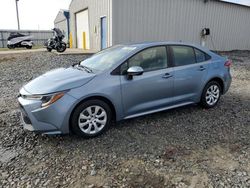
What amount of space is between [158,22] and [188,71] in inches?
377

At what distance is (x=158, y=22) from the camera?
13.2 metres

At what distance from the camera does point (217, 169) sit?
283 centimetres

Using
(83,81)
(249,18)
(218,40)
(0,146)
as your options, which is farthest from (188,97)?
(249,18)

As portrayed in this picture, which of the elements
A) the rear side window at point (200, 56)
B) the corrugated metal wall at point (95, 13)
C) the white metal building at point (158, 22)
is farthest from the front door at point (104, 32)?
the rear side window at point (200, 56)

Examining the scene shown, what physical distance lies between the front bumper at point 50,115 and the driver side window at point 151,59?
1223 millimetres

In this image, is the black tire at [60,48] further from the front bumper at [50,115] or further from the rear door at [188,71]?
the front bumper at [50,115]

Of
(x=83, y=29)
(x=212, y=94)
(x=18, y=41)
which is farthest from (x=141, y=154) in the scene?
(x=18, y=41)

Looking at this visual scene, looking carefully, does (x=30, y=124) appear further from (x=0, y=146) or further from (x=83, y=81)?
(x=83, y=81)

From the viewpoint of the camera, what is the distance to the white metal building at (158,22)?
1216 cm

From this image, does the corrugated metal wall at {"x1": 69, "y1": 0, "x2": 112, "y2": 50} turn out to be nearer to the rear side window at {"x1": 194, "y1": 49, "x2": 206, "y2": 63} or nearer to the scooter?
the scooter

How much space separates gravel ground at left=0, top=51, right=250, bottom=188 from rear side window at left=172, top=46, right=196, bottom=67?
1016 mm

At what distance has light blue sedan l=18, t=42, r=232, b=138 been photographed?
325cm

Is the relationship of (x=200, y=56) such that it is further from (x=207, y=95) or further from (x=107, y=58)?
(x=107, y=58)

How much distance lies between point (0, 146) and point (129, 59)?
238 cm
